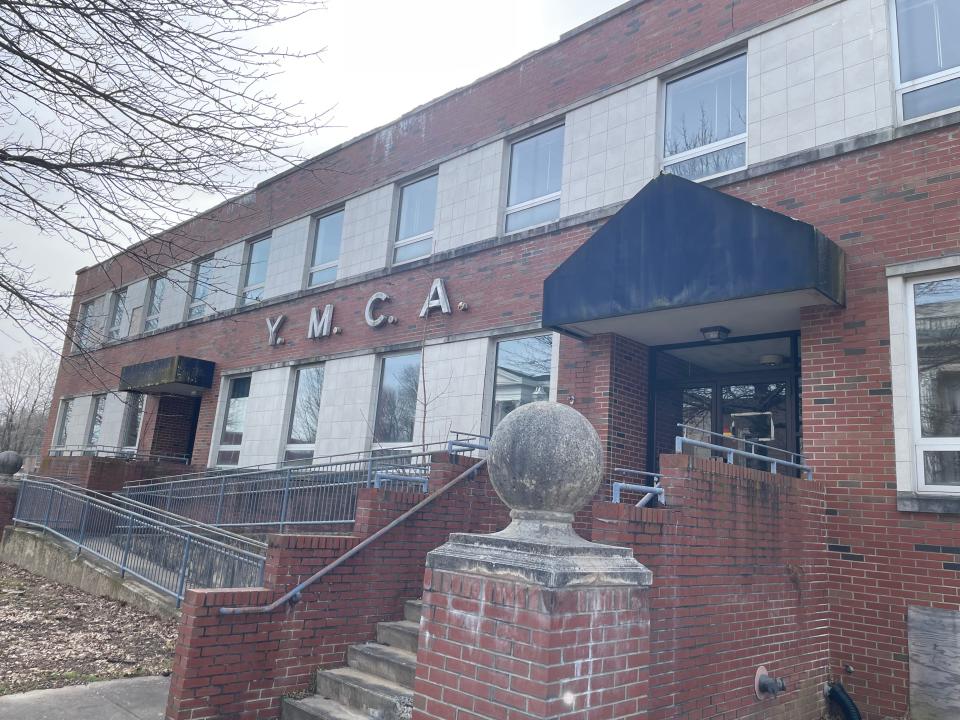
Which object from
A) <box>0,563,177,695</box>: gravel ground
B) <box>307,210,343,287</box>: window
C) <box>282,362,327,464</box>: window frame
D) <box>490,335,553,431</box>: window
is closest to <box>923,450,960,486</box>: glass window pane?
<box>490,335,553,431</box>: window

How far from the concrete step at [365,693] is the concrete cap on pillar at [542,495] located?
8.10 ft

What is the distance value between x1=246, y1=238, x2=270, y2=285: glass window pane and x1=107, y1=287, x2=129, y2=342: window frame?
283 inches

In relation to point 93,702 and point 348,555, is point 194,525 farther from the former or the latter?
point 348,555

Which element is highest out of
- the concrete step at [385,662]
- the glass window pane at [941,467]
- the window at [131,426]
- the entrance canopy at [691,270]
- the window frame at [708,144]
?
the window frame at [708,144]

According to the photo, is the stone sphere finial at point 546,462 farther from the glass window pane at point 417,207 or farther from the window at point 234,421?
the window at point 234,421

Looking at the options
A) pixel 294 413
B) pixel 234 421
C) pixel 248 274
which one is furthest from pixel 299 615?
pixel 248 274

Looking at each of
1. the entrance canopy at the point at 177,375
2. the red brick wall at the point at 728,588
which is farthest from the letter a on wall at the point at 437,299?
the entrance canopy at the point at 177,375

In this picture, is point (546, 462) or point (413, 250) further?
point (413, 250)

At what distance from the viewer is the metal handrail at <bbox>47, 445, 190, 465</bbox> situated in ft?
58.2

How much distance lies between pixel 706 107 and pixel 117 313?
Result: 20.5m

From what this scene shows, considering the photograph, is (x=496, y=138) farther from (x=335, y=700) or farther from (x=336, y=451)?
(x=335, y=700)

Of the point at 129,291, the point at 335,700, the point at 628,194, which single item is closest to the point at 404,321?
the point at 628,194

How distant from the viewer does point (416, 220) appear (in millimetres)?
13367

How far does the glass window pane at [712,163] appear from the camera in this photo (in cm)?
912
